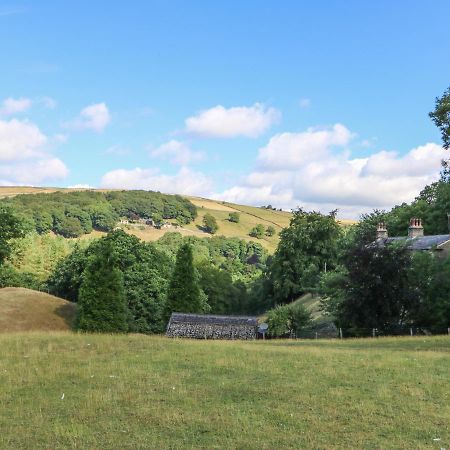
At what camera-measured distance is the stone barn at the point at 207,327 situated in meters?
47.5

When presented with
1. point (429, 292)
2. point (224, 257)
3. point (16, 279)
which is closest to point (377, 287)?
point (429, 292)

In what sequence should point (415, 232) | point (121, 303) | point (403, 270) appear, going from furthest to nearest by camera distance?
point (415, 232), point (121, 303), point (403, 270)

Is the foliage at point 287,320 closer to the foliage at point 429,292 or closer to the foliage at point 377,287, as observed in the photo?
the foliage at point 377,287

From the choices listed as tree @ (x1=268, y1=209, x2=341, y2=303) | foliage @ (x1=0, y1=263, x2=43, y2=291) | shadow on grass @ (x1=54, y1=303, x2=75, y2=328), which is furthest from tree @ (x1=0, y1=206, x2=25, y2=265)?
tree @ (x1=268, y1=209, x2=341, y2=303)

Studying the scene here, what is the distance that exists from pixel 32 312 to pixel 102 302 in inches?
796

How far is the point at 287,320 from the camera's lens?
51781 millimetres

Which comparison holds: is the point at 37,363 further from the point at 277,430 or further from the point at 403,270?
the point at 403,270

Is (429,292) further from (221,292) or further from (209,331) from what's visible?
(221,292)

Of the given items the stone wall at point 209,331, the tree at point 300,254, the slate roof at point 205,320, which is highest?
the tree at point 300,254

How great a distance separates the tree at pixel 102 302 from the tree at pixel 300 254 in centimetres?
4119

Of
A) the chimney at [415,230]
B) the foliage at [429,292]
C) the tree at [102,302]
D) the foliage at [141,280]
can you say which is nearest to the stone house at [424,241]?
the chimney at [415,230]

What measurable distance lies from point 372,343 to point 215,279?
190 feet

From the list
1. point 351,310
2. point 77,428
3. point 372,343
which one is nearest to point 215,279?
point 351,310

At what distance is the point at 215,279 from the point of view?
292 ft
